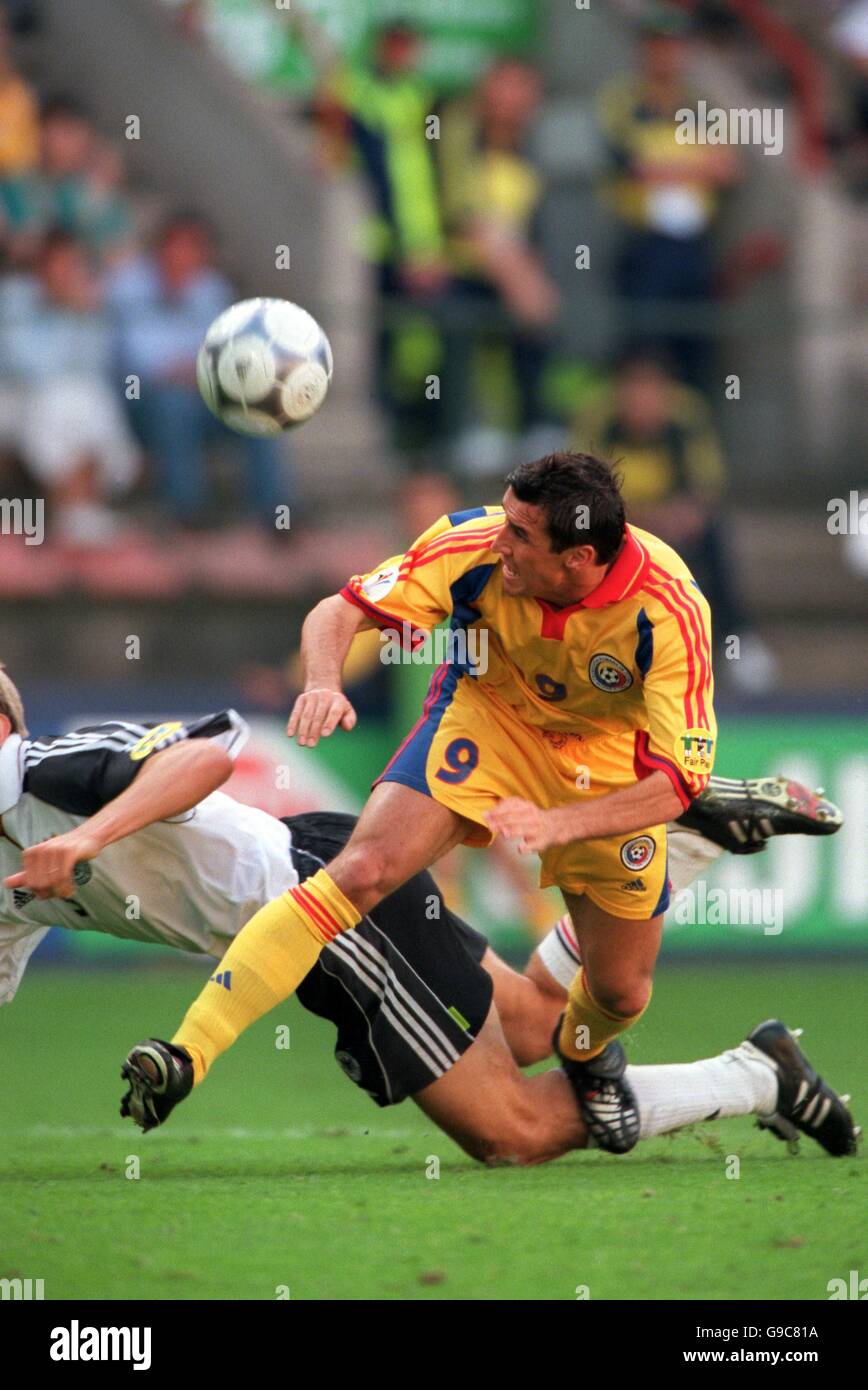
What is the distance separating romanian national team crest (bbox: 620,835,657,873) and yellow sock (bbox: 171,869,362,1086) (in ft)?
2.64

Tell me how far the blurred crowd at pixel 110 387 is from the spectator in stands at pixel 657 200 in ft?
8.20

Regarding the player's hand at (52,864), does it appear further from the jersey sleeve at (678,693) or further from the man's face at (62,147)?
the man's face at (62,147)

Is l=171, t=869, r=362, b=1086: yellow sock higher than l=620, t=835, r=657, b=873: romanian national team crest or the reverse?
the reverse

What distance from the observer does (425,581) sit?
5754 millimetres

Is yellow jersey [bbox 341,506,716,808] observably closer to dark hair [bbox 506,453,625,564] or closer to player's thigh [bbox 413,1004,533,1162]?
dark hair [bbox 506,453,625,564]

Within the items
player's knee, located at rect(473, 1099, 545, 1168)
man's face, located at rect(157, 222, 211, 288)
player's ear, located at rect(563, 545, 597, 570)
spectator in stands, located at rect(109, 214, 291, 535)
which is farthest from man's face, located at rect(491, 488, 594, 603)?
man's face, located at rect(157, 222, 211, 288)

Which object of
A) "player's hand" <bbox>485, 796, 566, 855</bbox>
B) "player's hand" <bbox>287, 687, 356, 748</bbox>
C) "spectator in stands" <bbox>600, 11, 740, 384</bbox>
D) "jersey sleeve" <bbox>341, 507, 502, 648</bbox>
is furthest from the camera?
"spectator in stands" <bbox>600, 11, 740, 384</bbox>

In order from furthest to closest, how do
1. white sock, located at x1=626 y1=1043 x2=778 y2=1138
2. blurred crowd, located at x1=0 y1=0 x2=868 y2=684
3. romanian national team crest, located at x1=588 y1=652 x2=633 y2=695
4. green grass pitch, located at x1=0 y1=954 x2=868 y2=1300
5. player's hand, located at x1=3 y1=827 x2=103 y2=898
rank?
blurred crowd, located at x1=0 y1=0 x2=868 y2=684, white sock, located at x1=626 y1=1043 x2=778 y2=1138, romanian national team crest, located at x1=588 y1=652 x2=633 y2=695, player's hand, located at x1=3 y1=827 x2=103 y2=898, green grass pitch, located at x1=0 y1=954 x2=868 y2=1300

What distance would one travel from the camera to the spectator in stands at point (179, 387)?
12.2m

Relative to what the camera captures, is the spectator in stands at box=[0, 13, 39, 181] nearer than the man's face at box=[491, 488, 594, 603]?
No

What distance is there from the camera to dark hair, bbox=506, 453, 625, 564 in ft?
17.6

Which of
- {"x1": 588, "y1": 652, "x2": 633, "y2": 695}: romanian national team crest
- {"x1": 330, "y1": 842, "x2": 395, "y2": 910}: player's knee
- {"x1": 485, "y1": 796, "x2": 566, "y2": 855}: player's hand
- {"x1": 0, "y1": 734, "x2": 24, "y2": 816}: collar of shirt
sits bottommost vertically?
{"x1": 330, "y1": 842, "x2": 395, "y2": 910}: player's knee

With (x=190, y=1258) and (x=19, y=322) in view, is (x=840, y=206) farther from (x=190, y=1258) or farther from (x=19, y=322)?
(x=190, y=1258)

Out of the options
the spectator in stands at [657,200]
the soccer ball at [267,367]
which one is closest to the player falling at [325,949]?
the soccer ball at [267,367]
